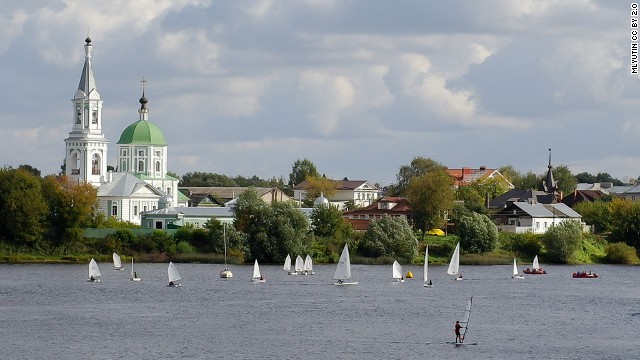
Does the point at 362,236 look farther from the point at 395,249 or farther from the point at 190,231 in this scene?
the point at 190,231

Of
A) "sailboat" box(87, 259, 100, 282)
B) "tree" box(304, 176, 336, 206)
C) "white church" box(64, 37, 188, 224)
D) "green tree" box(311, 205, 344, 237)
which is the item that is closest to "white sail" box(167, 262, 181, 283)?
"sailboat" box(87, 259, 100, 282)

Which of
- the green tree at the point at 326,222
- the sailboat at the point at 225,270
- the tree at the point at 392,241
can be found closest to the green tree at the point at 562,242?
the tree at the point at 392,241

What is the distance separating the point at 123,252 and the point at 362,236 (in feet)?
68.5

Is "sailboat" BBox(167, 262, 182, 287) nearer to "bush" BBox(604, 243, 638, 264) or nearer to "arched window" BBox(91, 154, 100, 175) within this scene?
"bush" BBox(604, 243, 638, 264)

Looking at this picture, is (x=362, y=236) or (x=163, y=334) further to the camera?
(x=362, y=236)

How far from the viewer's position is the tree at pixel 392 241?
114 meters

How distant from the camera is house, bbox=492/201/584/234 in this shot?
140875mm

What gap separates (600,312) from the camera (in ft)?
250

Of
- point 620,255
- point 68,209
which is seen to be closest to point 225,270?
point 68,209

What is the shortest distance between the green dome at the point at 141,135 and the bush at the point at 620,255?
60.1 metres

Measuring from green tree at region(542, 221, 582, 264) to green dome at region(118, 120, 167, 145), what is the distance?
188ft

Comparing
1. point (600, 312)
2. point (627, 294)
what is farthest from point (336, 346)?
point (627, 294)

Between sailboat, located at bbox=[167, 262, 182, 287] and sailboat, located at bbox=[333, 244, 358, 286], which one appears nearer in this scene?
sailboat, located at bbox=[333, 244, 358, 286]

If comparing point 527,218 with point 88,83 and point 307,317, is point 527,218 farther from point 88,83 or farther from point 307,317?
point 307,317
